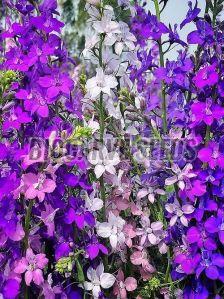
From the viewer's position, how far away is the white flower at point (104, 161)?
8.34 ft

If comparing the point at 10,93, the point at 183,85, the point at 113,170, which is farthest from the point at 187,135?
the point at 10,93

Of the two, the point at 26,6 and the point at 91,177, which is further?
the point at 91,177

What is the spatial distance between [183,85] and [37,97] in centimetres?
66

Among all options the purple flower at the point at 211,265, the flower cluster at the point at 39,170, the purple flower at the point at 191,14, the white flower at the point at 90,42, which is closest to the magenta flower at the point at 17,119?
the flower cluster at the point at 39,170

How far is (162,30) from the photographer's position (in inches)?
107

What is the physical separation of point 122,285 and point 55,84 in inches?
37.0

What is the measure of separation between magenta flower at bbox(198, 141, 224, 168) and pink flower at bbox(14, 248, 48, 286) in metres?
0.79

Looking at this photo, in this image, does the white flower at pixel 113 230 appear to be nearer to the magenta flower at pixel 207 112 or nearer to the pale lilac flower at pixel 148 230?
the pale lilac flower at pixel 148 230

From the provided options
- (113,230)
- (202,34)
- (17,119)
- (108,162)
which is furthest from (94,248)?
(202,34)

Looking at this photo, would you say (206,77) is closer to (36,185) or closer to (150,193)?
(150,193)

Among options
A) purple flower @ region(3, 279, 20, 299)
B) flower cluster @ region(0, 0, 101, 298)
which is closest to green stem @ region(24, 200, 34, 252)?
flower cluster @ region(0, 0, 101, 298)

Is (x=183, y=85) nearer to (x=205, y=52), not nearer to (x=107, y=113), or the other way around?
(x=205, y=52)

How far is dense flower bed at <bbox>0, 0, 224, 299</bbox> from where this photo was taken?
2.41m

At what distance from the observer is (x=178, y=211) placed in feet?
8.71
